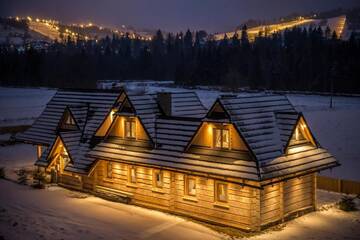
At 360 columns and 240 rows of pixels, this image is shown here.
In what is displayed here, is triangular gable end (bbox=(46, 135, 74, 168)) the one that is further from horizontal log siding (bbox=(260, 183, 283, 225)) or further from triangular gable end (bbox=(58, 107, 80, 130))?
horizontal log siding (bbox=(260, 183, 283, 225))

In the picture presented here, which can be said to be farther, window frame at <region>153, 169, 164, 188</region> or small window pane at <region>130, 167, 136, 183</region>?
small window pane at <region>130, 167, 136, 183</region>

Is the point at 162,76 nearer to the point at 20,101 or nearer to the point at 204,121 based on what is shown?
the point at 20,101

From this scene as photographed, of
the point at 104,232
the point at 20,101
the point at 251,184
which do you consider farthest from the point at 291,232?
the point at 20,101

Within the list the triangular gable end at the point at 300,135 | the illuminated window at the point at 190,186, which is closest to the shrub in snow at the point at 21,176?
the illuminated window at the point at 190,186

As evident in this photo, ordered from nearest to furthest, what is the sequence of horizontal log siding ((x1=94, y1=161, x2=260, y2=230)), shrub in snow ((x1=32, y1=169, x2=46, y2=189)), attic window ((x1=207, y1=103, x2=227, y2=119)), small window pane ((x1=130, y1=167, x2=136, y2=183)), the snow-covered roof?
horizontal log siding ((x1=94, y1=161, x2=260, y2=230))
the snow-covered roof
attic window ((x1=207, y1=103, x2=227, y2=119))
small window pane ((x1=130, y1=167, x2=136, y2=183))
shrub in snow ((x1=32, y1=169, x2=46, y2=189))

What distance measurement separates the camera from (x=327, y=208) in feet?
82.4

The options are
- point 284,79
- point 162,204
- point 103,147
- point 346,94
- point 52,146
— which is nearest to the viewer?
point 162,204

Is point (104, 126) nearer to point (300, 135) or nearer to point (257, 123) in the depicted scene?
point (257, 123)

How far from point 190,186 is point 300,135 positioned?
5.92m

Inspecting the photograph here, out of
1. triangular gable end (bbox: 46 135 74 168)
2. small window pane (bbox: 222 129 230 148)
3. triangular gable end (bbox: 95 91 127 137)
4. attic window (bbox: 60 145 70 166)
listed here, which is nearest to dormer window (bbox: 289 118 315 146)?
small window pane (bbox: 222 129 230 148)

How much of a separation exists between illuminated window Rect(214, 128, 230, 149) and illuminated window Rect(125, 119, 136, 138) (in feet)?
18.4

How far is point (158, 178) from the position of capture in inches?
1001

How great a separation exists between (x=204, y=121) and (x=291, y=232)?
6227 millimetres

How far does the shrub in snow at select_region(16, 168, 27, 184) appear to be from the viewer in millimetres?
30947
